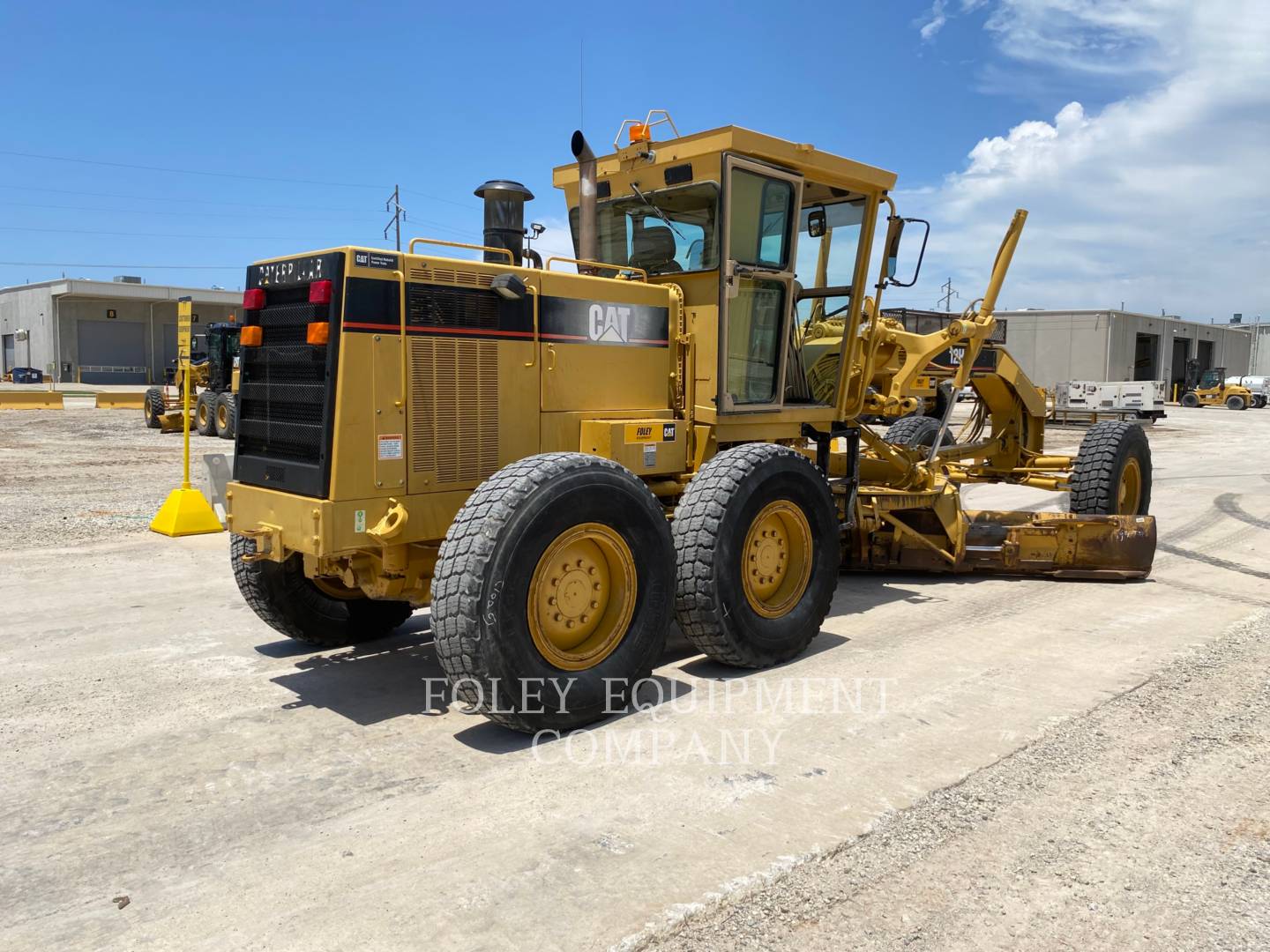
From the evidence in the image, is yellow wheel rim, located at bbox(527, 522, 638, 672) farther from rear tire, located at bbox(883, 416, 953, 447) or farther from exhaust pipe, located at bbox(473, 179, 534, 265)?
rear tire, located at bbox(883, 416, 953, 447)

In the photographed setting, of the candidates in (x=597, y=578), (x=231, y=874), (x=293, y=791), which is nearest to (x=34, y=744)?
(x=293, y=791)

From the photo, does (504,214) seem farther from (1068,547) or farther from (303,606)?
(1068,547)

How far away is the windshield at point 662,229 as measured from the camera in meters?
5.94

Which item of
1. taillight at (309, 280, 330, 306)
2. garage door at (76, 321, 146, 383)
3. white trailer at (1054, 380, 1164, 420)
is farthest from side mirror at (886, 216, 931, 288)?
garage door at (76, 321, 146, 383)

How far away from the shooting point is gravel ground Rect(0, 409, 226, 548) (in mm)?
10141

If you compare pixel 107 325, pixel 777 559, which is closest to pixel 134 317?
pixel 107 325

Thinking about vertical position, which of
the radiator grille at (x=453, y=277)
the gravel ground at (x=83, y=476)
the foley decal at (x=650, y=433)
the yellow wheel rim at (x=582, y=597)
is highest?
the radiator grille at (x=453, y=277)

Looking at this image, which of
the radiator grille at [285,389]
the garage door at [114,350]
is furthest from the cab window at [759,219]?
the garage door at [114,350]

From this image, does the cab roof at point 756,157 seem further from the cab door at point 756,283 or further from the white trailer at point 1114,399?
the white trailer at point 1114,399

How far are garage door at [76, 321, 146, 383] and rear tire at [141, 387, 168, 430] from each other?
3958 cm

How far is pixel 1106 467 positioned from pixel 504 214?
20.3 feet

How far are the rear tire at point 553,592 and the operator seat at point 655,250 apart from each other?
2.03 metres

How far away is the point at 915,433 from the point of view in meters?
10.8

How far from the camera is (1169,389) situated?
185 ft
